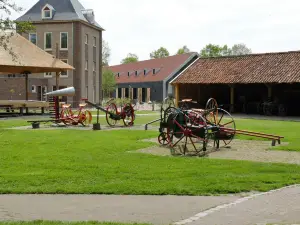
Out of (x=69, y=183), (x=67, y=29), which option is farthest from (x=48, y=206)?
(x=67, y=29)

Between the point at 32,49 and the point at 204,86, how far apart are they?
14994mm

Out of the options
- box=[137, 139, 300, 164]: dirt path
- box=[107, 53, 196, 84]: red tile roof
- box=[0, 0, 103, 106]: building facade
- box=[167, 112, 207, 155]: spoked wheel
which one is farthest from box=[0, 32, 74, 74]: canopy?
box=[107, 53, 196, 84]: red tile roof

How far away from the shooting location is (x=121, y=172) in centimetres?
902

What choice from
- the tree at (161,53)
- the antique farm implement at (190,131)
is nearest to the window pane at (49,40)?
the antique farm implement at (190,131)

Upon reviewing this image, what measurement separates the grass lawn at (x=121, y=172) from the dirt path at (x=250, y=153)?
73 centimetres

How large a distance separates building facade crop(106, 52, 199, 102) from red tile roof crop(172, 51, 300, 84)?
20060mm

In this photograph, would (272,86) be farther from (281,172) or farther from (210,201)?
(210,201)

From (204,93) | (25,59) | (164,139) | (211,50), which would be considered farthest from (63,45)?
(211,50)

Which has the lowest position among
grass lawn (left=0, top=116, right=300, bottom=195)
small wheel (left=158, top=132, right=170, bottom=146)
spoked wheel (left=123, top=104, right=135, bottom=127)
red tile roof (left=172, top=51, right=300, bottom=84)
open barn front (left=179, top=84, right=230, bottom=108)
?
grass lawn (left=0, top=116, right=300, bottom=195)

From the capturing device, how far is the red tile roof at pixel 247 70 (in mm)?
32344

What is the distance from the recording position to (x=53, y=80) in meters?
46.3

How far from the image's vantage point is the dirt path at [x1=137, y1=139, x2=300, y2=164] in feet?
36.4

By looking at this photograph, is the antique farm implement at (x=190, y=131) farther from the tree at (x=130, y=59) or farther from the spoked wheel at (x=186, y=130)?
the tree at (x=130, y=59)

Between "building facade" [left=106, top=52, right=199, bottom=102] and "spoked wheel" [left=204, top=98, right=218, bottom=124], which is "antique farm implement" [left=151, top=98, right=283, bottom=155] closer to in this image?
"spoked wheel" [left=204, top=98, right=218, bottom=124]
